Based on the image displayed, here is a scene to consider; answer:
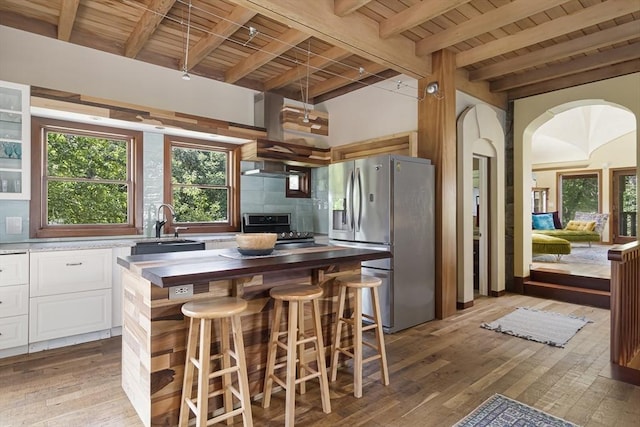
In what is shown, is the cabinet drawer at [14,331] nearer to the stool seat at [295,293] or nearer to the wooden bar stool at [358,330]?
the stool seat at [295,293]

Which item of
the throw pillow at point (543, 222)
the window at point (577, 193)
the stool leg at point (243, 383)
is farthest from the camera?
the window at point (577, 193)

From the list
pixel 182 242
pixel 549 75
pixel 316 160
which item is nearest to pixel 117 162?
pixel 182 242

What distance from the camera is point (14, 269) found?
115 inches

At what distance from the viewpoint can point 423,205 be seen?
391cm

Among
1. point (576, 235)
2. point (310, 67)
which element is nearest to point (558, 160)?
point (576, 235)

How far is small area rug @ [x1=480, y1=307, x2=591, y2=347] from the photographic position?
341cm

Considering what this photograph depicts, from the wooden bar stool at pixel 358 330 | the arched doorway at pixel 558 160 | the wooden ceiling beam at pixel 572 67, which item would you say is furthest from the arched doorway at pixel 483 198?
the wooden bar stool at pixel 358 330

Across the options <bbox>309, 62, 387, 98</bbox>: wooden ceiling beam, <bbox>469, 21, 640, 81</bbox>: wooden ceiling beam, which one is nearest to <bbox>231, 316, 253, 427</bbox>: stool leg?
<bbox>309, 62, 387, 98</bbox>: wooden ceiling beam

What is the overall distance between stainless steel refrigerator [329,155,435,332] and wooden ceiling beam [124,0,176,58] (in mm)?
2215

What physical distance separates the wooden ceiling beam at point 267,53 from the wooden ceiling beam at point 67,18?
168cm

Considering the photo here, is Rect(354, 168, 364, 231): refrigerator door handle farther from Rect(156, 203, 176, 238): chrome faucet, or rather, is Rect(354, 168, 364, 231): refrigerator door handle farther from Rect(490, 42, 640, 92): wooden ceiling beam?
Rect(490, 42, 640, 92): wooden ceiling beam

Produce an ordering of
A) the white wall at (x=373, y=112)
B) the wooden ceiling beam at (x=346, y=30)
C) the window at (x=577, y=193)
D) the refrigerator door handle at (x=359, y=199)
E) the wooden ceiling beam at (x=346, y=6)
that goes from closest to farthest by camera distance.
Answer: the wooden ceiling beam at (x=346, y=30), the wooden ceiling beam at (x=346, y=6), the refrigerator door handle at (x=359, y=199), the white wall at (x=373, y=112), the window at (x=577, y=193)

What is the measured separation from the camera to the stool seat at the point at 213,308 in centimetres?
178

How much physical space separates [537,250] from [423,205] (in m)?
3.60
